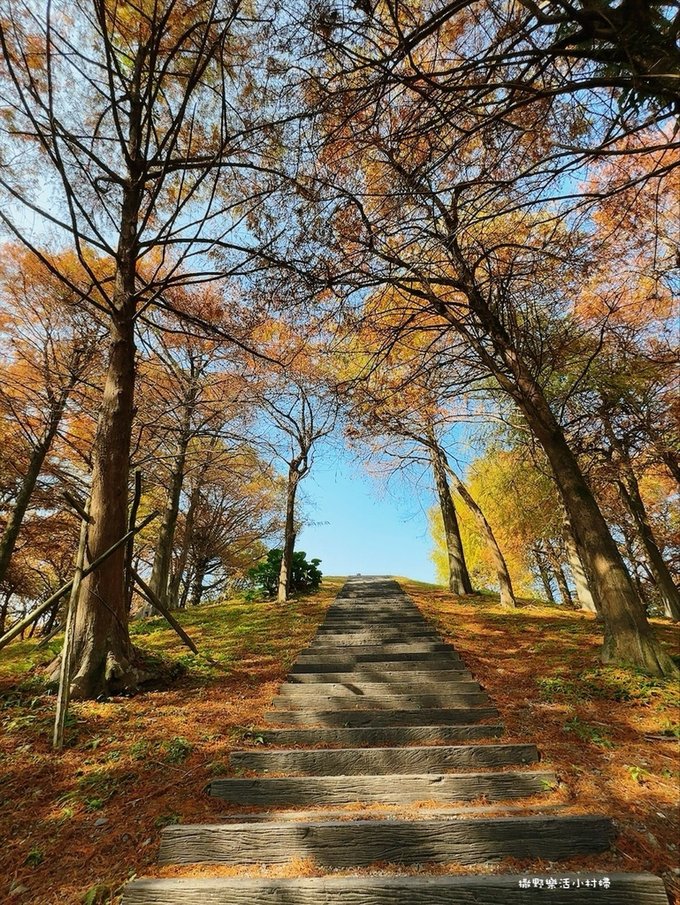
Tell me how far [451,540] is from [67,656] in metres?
10.6

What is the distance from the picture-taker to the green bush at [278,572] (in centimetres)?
1184

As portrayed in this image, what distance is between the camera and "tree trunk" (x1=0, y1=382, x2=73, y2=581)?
26.1ft

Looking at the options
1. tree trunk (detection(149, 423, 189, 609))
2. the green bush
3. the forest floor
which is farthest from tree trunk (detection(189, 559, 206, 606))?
the forest floor

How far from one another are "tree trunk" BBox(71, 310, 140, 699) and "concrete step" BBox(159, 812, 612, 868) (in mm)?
2208

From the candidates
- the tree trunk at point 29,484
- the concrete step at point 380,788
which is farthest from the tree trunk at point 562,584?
the tree trunk at point 29,484

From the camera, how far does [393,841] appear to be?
2346mm

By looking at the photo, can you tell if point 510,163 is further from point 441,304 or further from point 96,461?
point 96,461

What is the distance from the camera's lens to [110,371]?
487 centimetres

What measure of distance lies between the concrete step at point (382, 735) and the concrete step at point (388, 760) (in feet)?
1.19

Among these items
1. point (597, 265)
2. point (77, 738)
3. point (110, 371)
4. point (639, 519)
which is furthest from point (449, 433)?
point (77, 738)

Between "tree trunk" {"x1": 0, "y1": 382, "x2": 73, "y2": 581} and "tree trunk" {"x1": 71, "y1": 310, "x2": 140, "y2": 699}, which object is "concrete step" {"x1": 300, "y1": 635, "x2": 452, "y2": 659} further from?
"tree trunk" {"x1": 0, "y1": 382, "x2": 73, "y2": 581}

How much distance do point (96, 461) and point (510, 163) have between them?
5.60 metres

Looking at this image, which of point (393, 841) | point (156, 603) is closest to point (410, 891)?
point (393, 841)

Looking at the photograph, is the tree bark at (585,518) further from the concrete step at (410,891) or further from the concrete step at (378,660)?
the concrete step at (410,891)
